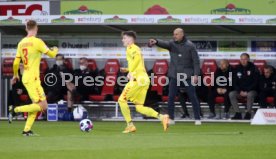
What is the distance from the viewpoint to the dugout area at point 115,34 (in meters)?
22.3

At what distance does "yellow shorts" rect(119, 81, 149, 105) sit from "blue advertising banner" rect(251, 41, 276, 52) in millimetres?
6642

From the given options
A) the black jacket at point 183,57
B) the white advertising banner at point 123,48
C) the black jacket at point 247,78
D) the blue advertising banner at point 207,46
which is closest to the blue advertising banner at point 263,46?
the white advertising banner at point 123,48

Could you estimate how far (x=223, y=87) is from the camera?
22.0 meters

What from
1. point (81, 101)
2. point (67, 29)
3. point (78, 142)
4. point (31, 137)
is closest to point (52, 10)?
point (67, 29)

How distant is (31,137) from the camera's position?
14.4 m

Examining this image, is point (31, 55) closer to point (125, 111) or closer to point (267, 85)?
point (125, 111)

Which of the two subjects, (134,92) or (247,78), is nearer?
(134,92)

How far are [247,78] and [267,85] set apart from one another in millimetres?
583

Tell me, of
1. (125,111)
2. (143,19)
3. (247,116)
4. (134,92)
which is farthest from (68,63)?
(125,111)

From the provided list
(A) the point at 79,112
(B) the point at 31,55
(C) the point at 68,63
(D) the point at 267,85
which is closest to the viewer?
(B) the point at 31,55

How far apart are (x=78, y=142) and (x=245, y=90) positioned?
942 cm

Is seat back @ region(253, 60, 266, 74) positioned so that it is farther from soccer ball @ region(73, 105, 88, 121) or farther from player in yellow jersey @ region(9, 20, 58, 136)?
player in yellow jersey @ region(9, 20, 58, 136)

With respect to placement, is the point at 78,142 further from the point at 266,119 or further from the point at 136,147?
the point at 266,119

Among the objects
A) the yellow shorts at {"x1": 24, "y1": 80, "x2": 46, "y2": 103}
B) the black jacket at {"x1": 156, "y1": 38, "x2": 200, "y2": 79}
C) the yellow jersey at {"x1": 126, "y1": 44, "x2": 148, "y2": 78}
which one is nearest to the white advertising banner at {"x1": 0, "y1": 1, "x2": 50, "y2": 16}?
the black jacket at {"x1": 156, "y1": 38, "x2": 200, "y2": 79}
